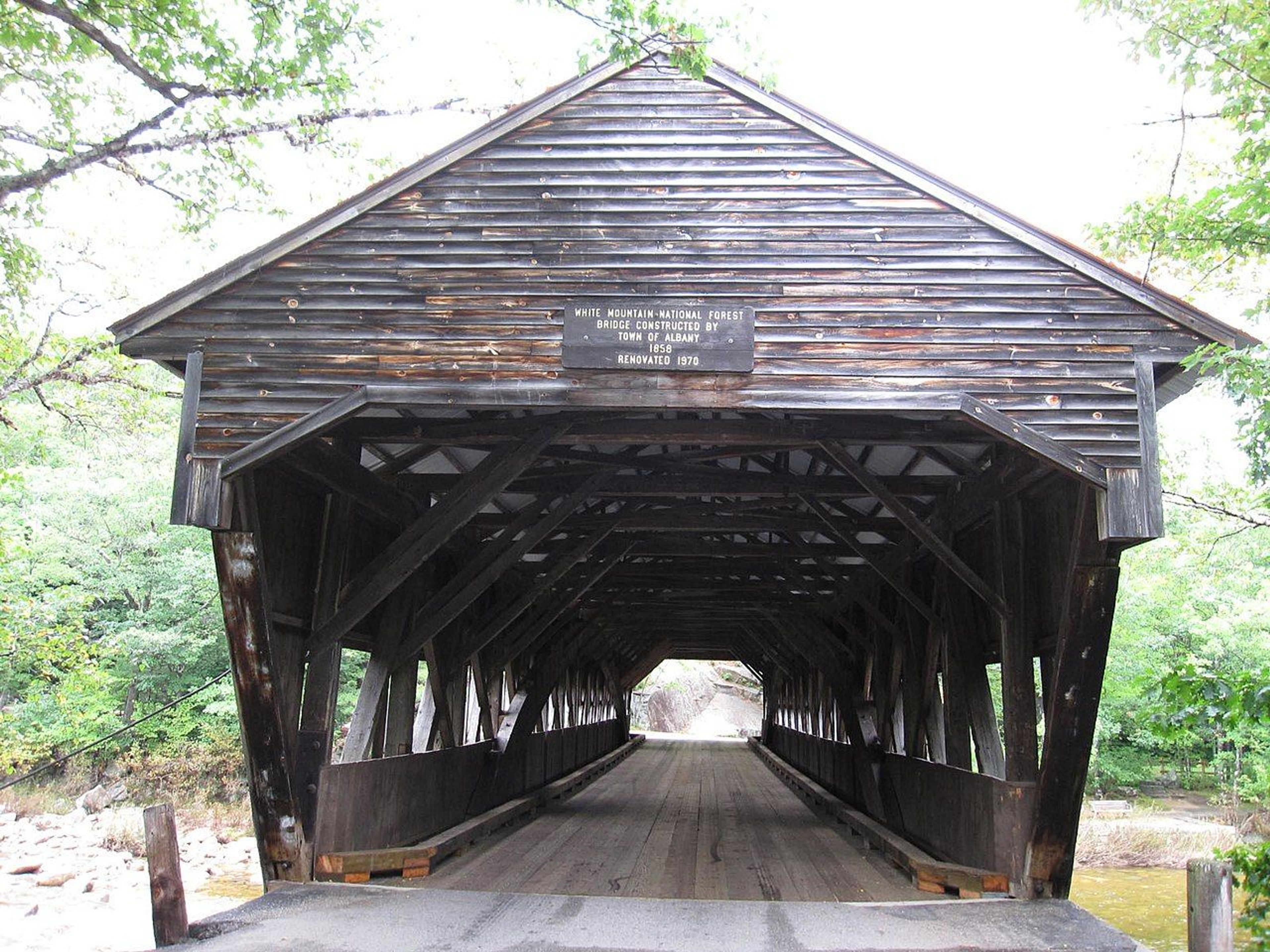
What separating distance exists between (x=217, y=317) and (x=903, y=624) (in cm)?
634

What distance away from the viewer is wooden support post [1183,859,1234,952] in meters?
3.47

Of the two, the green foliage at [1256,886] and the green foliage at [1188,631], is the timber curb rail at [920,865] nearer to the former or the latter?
the green foliage at [1256,886]

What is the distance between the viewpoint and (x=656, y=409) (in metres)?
5.24

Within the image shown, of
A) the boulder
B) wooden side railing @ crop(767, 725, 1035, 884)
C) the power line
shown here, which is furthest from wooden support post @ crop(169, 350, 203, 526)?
the boulder

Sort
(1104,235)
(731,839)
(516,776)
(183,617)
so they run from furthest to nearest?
A: (183,617) → (516,776) → (731,839) → (1104,235)

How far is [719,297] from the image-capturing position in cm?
521

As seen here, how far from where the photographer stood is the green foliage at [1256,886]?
3.95 meters

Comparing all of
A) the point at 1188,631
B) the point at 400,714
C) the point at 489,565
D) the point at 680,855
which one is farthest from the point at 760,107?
the point at 1188,631

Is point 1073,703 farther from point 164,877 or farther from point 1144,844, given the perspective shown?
point 1144,844

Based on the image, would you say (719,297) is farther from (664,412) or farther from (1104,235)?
(1104,235)

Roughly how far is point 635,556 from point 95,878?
7.85m

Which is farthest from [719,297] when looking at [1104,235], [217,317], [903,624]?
[903,624]

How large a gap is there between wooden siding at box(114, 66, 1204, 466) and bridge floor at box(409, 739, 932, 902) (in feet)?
9.77

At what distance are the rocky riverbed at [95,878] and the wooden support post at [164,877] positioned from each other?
16.0 feet
